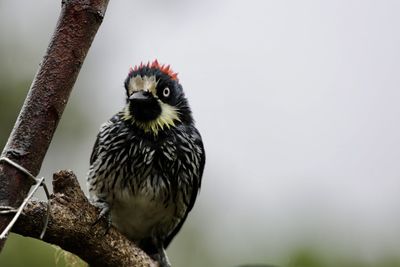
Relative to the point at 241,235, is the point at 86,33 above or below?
above

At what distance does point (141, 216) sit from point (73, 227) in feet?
5.30

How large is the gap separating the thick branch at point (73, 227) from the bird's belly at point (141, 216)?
111 cm

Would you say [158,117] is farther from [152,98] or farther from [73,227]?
[73,227]

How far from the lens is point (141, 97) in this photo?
3799 millimetres

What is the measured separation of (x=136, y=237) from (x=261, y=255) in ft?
3.48

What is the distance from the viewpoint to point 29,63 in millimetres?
6750

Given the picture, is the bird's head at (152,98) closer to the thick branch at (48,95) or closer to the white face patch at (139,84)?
the white face patch at (139,84)

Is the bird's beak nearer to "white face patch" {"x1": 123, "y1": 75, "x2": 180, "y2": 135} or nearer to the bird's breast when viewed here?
"white face patch" {"x1": 123, "y1": 75, "x2": 180, "y2": 135}

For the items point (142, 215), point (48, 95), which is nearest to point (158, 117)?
point (142, 215)

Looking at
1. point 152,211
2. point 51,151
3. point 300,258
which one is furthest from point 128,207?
point 51,151

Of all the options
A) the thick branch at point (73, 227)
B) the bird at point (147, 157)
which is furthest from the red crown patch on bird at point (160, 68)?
the thick branch at point (73, 227)

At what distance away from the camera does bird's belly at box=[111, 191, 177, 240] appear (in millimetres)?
3977

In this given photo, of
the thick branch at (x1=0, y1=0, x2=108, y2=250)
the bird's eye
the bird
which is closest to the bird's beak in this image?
the bird

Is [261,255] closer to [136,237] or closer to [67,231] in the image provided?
[136,237]
